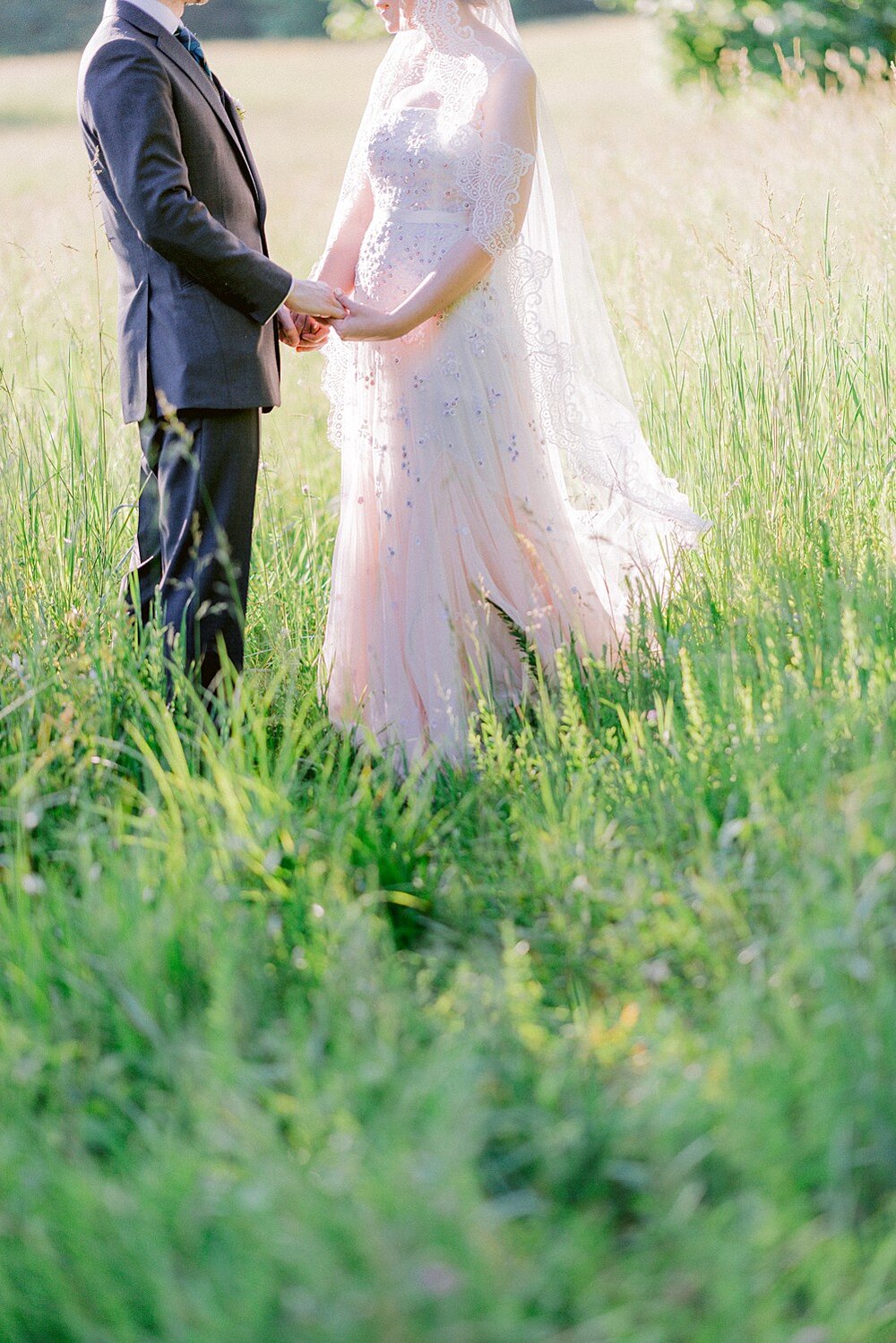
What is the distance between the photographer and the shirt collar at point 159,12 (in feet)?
9.19

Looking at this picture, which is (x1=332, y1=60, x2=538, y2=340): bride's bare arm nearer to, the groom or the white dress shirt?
the groom

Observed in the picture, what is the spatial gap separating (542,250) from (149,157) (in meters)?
1.06

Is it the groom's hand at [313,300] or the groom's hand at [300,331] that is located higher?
the groom's hand at [313,300]

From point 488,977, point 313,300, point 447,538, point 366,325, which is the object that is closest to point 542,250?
point 366,325

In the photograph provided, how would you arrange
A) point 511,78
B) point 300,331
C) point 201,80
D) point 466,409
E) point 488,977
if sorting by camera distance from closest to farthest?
point 488,977 < point 201,80 < point 511,78 < point 466,409 < point 300,331

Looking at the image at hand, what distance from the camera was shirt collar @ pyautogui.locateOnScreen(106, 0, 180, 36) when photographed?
2801 millimetres

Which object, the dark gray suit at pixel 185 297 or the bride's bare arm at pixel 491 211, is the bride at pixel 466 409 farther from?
the dark gray suit at pixel 185 297

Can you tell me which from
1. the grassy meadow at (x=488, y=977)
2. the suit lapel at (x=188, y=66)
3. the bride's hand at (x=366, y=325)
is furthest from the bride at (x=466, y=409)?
the suit lapel at (x=188, y=66)

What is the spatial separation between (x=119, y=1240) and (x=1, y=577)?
2008 millimetres

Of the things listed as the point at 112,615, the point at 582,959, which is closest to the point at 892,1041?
the point at 582,959

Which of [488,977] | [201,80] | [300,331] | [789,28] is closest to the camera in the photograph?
[488,977]

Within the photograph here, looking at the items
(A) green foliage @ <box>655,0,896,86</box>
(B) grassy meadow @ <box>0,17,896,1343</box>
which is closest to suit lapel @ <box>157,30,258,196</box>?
(B) grassy meadow @ <box>0,17,896,1343</box>

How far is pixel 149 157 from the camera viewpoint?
2777 millimetres

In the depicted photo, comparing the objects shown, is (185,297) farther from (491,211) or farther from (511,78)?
(511,78)
